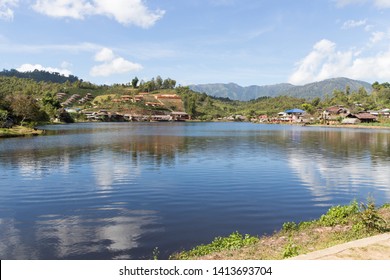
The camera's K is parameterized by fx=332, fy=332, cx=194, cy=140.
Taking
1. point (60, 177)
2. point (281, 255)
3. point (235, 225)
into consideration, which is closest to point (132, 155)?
point (60, 177)

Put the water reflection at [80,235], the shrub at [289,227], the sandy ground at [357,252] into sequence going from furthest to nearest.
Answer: the shrub at [289,227] < the water reflection at [80,235] < the sandy ground at [357,252]

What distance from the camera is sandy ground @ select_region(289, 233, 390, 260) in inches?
420

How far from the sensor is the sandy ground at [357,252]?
1068 centimetres

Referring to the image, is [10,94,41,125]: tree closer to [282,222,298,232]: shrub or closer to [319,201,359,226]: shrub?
[282,222,298,232]: shrub

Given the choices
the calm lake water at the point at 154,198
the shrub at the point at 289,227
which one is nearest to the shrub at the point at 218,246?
the calm lake water at the point at 154,198

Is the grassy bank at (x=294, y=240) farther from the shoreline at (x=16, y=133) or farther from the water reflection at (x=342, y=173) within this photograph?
the shoreline at (x=16, y=133)

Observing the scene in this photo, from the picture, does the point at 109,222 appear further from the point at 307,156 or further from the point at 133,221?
the point at 307,156

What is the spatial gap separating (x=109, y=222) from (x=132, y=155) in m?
32.2

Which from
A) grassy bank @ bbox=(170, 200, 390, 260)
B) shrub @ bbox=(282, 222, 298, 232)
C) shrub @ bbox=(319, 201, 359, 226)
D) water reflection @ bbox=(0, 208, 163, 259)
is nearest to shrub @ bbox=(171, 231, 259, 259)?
grassy bank @ bbox=(170, 200, 390, 260)

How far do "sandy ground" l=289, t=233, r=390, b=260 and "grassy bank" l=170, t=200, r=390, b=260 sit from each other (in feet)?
4.74

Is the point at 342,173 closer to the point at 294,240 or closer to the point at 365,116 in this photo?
the point at 294,240

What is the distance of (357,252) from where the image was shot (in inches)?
437

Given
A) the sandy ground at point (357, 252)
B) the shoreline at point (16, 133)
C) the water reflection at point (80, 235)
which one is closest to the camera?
the sandy ground at point (357, 252)

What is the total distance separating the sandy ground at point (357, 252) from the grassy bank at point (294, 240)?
1444 mm
